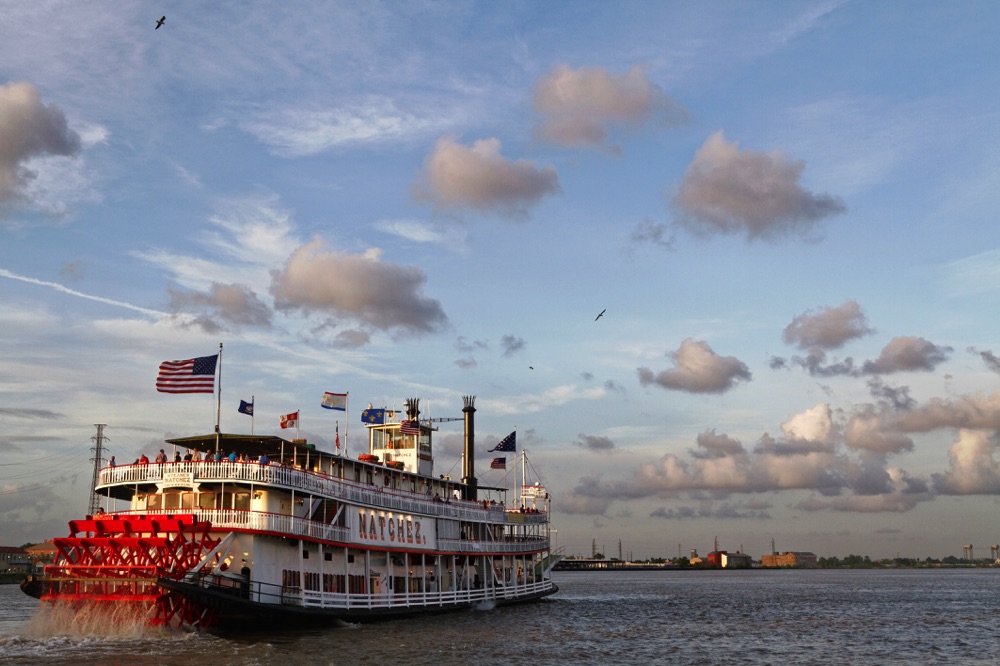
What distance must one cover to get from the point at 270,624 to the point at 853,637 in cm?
2753

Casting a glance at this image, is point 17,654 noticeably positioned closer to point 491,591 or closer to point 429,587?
point 429,587

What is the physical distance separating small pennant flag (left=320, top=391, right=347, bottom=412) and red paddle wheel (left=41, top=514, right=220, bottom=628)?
35.3ft

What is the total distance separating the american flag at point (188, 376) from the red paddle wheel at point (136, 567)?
5199mm

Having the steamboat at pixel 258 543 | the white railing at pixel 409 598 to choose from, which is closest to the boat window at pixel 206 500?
the steamboat at pixel 258 543

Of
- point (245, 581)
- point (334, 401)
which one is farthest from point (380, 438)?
point (245, 581)

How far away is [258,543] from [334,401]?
11.1m

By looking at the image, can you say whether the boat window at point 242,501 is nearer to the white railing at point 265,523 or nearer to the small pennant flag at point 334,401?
the white railing at point 265,523

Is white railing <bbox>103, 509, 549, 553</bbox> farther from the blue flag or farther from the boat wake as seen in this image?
the blue flag

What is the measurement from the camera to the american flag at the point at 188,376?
3741cm

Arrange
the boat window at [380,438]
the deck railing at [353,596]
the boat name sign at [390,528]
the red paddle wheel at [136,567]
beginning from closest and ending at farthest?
1. the red paddle wheel at [136,567]
2. the deck railing at [353,596]
3. the boat name sign at [390,528]
4. the boat window at [380,438]

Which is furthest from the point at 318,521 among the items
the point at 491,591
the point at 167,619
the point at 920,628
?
the point at 920,628

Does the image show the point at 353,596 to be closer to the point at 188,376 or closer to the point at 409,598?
the point at 409,598

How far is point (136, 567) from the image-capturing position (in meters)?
32.7

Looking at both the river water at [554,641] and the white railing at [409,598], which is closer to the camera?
the river water at [554,641]
